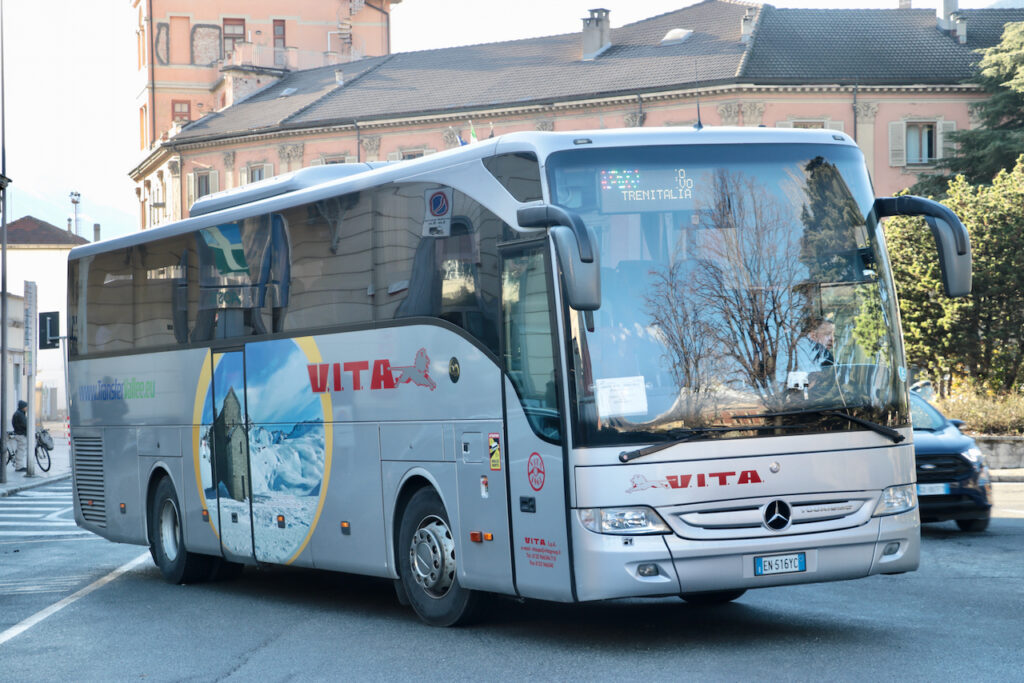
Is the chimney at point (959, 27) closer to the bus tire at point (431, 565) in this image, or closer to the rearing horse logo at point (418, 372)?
the rearing horse logo at point (418, 372)

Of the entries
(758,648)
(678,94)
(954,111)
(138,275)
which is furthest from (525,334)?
(954,111)

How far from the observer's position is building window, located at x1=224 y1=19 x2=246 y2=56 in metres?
82.9

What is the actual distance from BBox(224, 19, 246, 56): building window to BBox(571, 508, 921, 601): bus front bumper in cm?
7735

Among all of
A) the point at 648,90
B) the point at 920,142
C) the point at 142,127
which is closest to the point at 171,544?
the point at 648,90

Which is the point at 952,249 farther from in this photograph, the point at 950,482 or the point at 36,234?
the point at 36,234

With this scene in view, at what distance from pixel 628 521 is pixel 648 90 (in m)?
53.6

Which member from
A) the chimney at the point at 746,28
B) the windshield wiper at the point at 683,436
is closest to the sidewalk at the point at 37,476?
the windshield wiper at the point at 683,436

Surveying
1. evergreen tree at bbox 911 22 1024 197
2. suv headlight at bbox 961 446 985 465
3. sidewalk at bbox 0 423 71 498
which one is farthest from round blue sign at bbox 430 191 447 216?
evergreen tree at bbox 911 22 1024 197

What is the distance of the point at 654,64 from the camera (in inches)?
2495

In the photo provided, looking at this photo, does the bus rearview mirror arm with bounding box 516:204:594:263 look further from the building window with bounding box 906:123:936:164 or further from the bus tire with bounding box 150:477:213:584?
the building window with bounding box 906:123:936:164

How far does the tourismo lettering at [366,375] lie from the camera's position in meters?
10.8

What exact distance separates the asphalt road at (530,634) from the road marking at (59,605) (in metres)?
0.04

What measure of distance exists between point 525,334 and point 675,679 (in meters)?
2.48

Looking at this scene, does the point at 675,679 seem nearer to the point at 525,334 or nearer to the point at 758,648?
the point at 758,648
